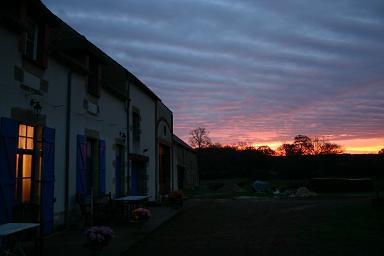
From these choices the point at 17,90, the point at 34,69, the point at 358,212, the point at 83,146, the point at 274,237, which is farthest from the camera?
the point at 358,212

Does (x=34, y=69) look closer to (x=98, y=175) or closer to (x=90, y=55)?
(x=90, y=55)

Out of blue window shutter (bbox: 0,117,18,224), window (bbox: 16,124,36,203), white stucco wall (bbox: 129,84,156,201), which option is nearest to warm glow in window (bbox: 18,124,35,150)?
window (bbox: 16,124,36,203)

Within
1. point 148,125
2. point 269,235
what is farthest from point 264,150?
point 269,235

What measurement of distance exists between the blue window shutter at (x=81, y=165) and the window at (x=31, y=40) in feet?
9.46

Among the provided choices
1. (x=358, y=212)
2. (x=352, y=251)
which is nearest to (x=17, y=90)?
(x=352, y=251)

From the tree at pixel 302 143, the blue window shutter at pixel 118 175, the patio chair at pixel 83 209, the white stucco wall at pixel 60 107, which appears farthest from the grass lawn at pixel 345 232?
the tree at pixel 302 143

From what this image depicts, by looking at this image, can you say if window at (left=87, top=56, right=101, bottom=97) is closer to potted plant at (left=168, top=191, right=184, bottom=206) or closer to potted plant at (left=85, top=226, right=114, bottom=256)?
potted plant at (left=168, top=191, right=184, bottom=206)

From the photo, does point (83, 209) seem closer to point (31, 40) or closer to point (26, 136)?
point (26, 136)

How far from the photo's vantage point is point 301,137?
72062mm

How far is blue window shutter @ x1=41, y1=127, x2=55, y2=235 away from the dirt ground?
6.93 feet

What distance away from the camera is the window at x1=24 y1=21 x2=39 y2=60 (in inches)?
358

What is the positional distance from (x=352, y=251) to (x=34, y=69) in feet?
22.8

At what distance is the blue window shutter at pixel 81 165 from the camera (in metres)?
11.5

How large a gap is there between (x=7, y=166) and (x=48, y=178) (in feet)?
6.05
